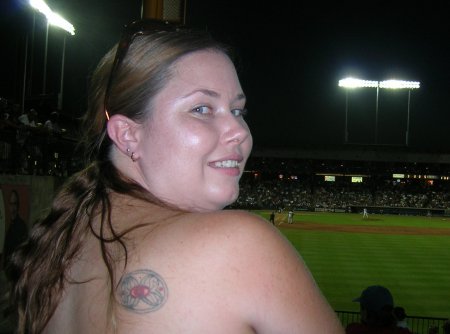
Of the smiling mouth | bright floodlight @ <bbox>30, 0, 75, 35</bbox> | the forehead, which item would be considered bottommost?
the smiling mouth

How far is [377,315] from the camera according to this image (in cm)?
471

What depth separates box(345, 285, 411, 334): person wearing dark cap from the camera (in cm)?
471

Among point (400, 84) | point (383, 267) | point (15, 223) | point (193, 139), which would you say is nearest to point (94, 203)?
point (193, 139)

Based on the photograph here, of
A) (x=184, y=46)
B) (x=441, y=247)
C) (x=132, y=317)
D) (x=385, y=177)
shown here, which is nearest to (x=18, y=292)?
(x=132, y=317)

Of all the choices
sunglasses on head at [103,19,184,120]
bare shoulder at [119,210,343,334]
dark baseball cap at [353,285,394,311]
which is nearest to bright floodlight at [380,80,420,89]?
dark baseball cap at [353,285,394,311]

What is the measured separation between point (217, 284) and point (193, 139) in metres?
0.42

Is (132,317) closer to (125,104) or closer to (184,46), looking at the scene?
(125,104)

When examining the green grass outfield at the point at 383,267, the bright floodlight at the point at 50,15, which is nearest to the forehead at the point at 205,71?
the green grass outfield at the point at 383,267

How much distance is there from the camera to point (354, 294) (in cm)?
1294

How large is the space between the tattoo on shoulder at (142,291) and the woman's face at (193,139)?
28 cm

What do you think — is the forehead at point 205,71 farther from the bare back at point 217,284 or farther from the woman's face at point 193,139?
the bare back at point 217,284

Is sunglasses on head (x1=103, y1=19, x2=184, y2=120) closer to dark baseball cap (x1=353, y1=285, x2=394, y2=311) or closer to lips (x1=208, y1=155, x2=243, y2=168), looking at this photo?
lips (x1=208, y1=155, x2=243, y2=168)

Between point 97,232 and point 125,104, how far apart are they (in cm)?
39

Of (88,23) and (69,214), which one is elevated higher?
(88,23)
